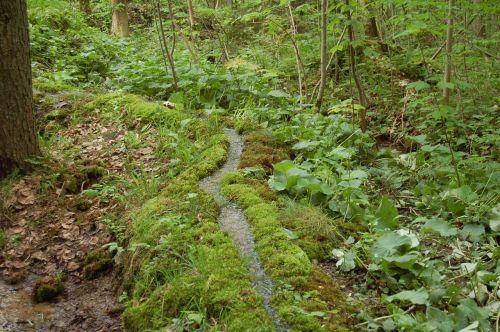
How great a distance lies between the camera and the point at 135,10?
18359mm

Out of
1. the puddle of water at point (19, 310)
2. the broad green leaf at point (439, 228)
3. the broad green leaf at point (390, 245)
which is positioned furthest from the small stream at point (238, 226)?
the puddle of water at point (19, 310)

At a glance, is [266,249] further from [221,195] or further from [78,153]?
[78,153]

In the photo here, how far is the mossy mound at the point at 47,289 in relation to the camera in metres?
3.68

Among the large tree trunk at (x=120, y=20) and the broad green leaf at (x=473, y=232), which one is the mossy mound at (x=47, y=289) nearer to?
the broad green leaf at (x=473, y=232)

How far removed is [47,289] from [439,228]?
3.34m

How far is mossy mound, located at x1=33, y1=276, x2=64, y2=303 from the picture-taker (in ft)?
12.1

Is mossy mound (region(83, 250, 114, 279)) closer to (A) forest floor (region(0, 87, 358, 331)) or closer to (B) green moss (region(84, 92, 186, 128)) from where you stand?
(A) forest floor (region(0, 87, 358, 331))

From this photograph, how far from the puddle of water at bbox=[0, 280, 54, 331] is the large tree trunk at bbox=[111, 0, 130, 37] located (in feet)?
39.0

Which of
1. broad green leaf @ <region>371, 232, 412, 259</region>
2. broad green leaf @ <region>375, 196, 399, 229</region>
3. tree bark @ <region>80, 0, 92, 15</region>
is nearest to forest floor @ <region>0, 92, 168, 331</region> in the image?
broad green leaf @ <region>371, 232, 412, 259</region>

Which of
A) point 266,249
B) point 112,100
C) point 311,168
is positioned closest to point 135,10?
point 112,100

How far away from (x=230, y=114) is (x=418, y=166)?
9.59ft

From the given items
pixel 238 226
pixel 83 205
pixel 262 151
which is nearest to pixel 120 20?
pixel 262 151

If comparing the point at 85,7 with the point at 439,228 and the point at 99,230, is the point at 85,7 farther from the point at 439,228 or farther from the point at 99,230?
the point at 439,228

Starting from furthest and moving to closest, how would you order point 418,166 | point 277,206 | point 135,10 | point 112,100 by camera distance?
point 135,10 → point 112,100 → point 418,166 → point 277,206
